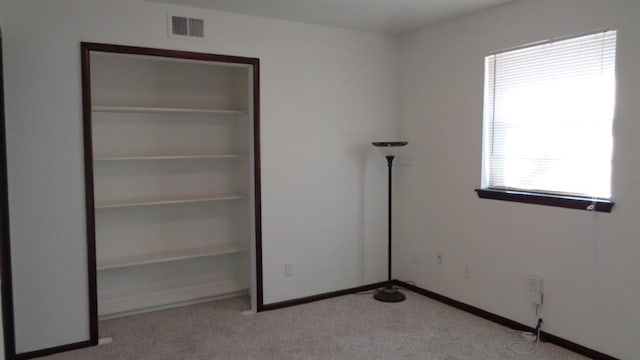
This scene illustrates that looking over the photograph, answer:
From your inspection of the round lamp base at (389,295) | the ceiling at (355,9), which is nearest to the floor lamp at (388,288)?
the round lamp base at (389,295)

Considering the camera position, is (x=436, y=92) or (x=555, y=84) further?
(x=436, y=92)

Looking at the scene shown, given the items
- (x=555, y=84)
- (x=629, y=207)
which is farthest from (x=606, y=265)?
(x=555, y=84)

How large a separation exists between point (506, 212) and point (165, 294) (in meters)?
2.97

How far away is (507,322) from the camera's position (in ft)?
12.1

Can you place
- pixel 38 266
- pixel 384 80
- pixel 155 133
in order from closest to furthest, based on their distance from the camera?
pixel 38 266 → pixel 155 133 → pixel 384 80

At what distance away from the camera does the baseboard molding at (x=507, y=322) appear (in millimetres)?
3168

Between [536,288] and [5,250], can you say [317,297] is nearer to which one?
[536,288]

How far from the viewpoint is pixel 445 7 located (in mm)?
3719

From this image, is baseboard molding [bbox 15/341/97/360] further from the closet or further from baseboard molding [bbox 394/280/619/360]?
baseboard molding [bbox 394/280/619/360]

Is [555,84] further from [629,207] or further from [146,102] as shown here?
[146,102]

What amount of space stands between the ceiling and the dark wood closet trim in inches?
56.0

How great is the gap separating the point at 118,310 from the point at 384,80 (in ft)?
10.3

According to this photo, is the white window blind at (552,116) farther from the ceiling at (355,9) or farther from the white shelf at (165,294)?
the white shelf at (165,294)

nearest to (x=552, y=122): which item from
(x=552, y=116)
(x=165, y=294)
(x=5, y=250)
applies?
(x=552, y=116)
